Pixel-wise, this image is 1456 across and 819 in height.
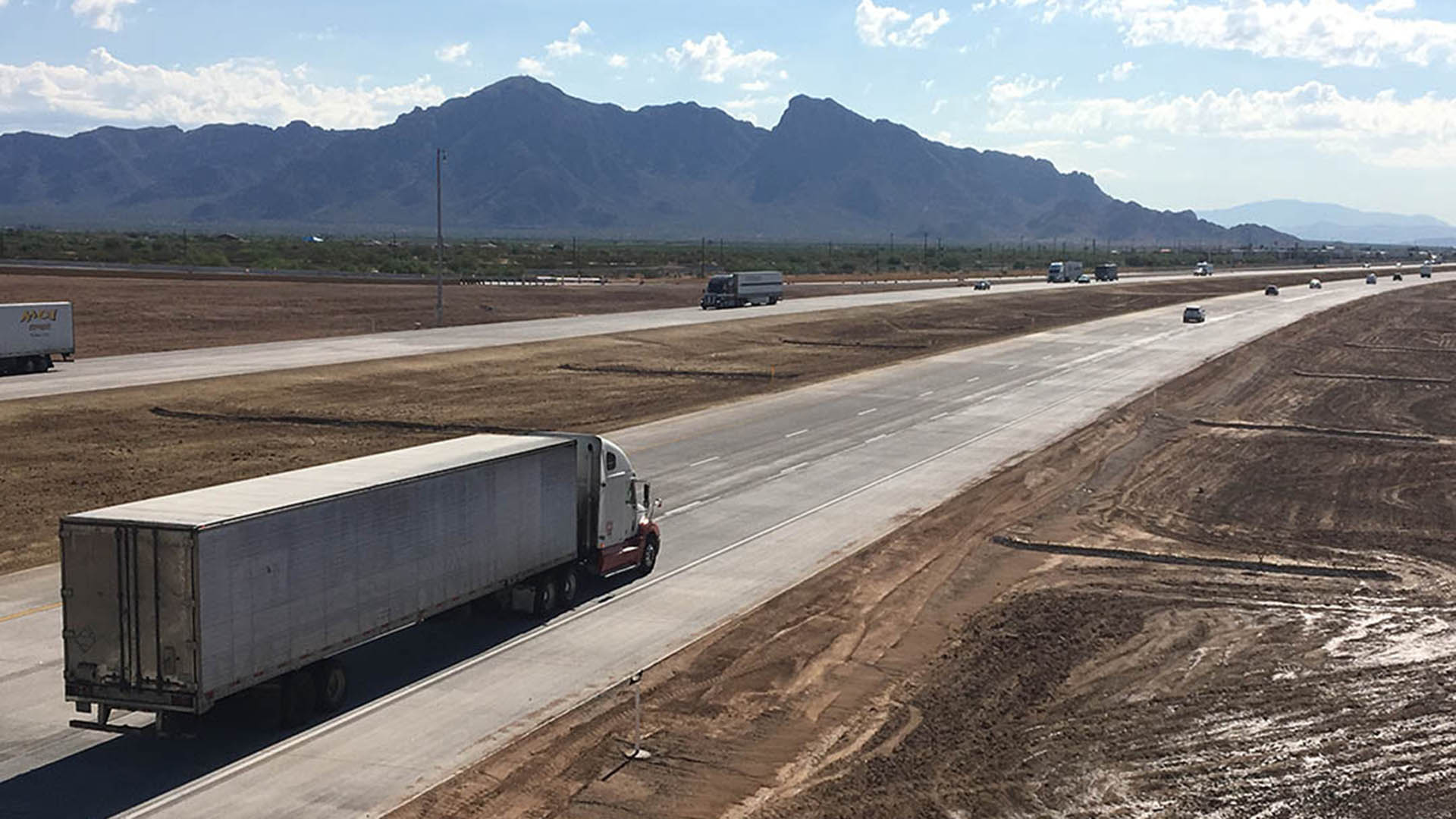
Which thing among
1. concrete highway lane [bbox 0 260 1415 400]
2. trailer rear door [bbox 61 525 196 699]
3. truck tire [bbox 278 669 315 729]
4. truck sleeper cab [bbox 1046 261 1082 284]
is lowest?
truck tire [bbox 278 669 315 729]

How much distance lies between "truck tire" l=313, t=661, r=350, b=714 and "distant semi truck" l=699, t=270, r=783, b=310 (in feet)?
307

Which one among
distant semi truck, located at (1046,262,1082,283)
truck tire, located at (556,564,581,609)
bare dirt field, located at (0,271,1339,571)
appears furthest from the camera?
distant semi truck, located at (1046,262,1082,283)

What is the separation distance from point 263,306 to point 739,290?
37732mm

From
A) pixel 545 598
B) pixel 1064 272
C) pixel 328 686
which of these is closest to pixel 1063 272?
pixel 1064 272

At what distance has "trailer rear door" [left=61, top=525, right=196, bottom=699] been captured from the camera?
17.2m

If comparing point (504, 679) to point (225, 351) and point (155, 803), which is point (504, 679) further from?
point (225, 351)

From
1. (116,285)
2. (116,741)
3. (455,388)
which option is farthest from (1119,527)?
(116,285)

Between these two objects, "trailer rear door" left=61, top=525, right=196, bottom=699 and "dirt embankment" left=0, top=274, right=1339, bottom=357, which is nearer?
"trailer rear door" left=61, top=525, right=196, bottom=699

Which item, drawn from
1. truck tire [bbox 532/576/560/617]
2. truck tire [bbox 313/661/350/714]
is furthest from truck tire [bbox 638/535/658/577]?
truck tire [bbox 313/661/350/714]

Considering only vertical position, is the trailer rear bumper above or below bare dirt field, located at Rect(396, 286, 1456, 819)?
above

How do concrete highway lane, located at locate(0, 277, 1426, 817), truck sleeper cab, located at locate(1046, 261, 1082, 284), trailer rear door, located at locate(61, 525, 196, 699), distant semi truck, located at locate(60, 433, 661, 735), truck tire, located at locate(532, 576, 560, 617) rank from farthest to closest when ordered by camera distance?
1. truck sleeper cab, located at locate(1046, 261, 1082, 284)
2. truck tire, located at locate(532, 576, 560, 617)
3. concrete highway lane, located at locate(0, 277, 1426, 817)
4. distant semi truck, located at locate(60, 433, 661, 735)
5. trailer rear door, located at locate(61, 525, 196, 699)

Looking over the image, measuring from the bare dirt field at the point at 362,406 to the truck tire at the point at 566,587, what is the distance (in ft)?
38.3

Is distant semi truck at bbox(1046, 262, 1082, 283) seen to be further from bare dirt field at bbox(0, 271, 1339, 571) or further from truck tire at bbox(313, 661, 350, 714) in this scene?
truck tire at bbox(313, 661, 350, 714)

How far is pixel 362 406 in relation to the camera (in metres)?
53.2
